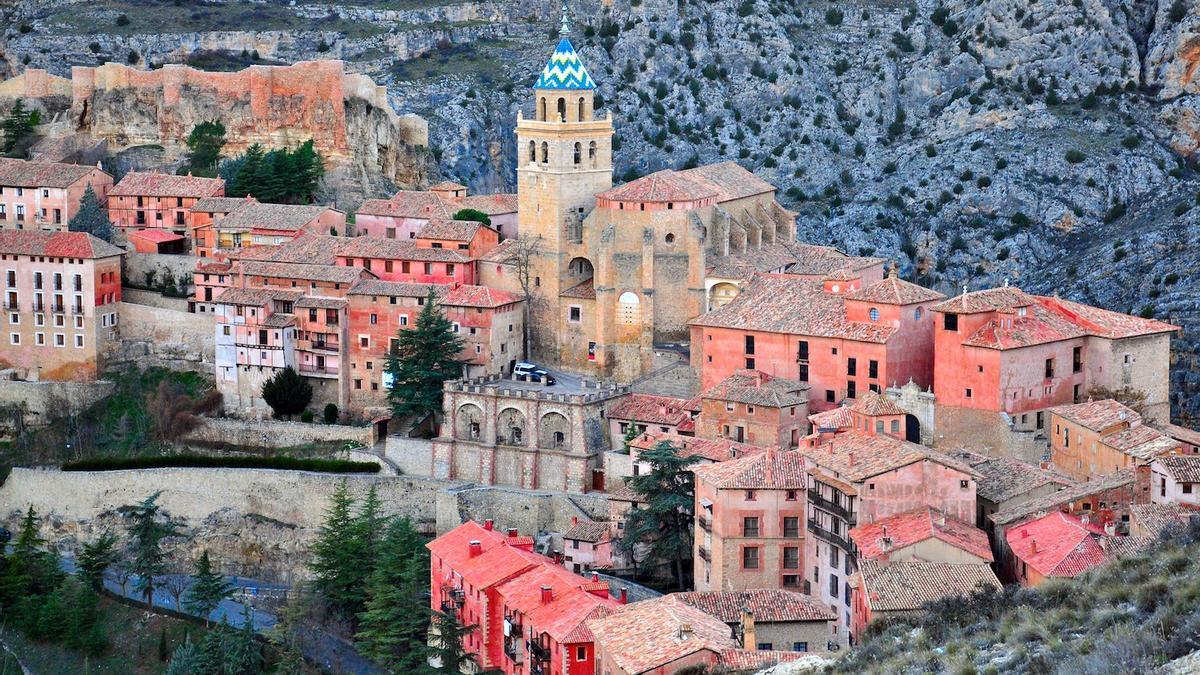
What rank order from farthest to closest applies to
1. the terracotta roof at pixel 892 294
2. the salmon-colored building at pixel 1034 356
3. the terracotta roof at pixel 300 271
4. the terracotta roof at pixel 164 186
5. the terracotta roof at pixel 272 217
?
the terracotta roof at pixel 164 186 < the terracotta roof at pixel 272 217 < the terracotta roof at pixel 300 271 < the terracotta roof at pixel 892 294 < the salmon-colored building at pixel 1034 356

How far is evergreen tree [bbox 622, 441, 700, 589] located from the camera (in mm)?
58469

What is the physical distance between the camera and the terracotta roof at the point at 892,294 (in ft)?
208

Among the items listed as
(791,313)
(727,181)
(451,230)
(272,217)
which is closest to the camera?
(791,313)

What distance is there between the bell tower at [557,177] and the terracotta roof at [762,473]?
572 inches

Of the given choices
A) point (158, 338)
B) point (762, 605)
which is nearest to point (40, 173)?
point (158, 338)

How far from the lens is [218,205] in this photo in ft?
262

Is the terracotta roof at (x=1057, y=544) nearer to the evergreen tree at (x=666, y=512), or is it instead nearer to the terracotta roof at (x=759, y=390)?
the evergreen tree at (x=666, y=512)

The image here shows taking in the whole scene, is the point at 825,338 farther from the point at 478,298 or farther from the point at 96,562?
the point at 96,562

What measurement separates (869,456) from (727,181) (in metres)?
21.3

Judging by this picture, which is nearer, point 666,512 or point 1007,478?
point 1007,478

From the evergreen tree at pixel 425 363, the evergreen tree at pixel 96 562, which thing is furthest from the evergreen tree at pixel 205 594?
the evergreen tree at pixel 425 363

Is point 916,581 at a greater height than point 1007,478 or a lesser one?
lesser

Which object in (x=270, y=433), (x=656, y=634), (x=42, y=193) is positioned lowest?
(x=656, y=634)

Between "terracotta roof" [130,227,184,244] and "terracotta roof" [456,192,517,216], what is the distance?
32.6 ft
